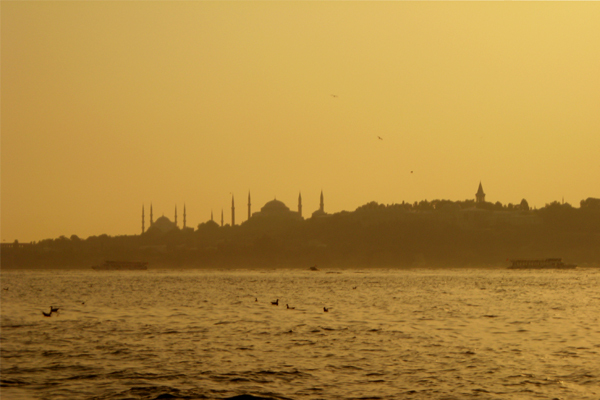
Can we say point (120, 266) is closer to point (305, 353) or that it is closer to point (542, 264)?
point (542, 264)

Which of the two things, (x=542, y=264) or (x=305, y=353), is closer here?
(x=305, y=353)

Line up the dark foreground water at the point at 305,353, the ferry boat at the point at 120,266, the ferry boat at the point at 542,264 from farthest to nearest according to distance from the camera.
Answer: the ferry boat at the point at 120,266 < the ferry boat at the point at 542,264 < the dark foreground water at the point at 305,353

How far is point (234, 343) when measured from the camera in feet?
122

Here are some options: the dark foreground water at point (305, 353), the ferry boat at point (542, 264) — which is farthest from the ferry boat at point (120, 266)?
the dark foreground water at point (305, 353)

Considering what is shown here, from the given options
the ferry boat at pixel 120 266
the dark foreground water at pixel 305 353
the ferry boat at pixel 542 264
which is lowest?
the dark foreground water at pixel 305 353

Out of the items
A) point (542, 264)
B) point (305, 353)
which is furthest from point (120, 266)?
point (305, 353)

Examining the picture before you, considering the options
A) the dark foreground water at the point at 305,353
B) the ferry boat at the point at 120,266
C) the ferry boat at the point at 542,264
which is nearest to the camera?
the dark foreground water at the point at 305,353

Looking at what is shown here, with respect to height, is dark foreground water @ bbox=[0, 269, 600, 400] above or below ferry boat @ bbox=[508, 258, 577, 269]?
below

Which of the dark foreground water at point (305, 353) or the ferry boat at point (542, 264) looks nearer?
the dark foreground water at point (305, 353)

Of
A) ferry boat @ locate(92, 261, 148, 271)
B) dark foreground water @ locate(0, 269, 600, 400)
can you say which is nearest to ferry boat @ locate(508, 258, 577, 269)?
ferry boat @ locate(92, 261, 148, 271)

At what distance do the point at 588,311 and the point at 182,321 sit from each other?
83.8ft

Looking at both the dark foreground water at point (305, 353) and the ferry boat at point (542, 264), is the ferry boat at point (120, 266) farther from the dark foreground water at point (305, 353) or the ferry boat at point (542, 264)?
the dark foreground water at point (305, 353)

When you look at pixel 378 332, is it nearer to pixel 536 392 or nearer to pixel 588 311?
pixel 536 392

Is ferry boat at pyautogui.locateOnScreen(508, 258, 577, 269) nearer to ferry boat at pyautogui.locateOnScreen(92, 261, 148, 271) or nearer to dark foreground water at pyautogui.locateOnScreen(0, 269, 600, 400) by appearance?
ferry boat at pyautogui.locateOnScreen(92, 261, 148, 271)
